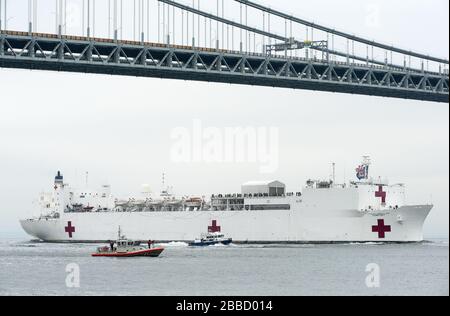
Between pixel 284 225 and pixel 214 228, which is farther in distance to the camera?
pixel 214 228

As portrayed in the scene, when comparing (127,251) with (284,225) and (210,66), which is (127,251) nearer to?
(210,66)

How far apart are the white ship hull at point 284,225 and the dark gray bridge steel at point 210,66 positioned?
17.1 feet

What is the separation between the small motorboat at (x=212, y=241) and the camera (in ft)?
152

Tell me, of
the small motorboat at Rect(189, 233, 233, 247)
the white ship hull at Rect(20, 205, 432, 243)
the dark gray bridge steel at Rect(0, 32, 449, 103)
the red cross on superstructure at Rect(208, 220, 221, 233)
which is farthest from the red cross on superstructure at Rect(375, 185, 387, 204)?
the red cross on superstructure at Rect(208, 220, 221, 233)

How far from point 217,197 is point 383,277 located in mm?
22495

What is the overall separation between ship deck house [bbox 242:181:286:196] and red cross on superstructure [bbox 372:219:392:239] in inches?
187

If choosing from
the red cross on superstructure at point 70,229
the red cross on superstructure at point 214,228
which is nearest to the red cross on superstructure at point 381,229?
the red cross on superstructure at point 214,228

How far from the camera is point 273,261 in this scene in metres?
33.6

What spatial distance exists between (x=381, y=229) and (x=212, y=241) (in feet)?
23.8

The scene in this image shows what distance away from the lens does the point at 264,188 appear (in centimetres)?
4822

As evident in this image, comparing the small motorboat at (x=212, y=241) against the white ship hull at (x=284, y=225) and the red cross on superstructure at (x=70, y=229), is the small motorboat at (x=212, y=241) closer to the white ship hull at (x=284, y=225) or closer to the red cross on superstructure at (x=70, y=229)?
the white ship hull at (x=284, y=225)

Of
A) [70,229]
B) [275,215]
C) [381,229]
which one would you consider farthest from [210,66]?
[70,229]
